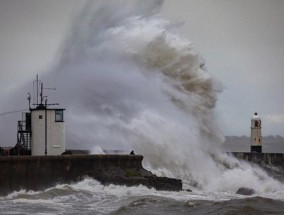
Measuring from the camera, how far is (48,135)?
21266 millimetres

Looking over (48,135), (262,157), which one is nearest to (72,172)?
(48,135)

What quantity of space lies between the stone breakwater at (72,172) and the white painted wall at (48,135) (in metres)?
1.30

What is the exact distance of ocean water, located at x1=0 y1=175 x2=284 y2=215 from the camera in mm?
16781

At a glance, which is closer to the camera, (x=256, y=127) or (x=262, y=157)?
(x=262, y=157)

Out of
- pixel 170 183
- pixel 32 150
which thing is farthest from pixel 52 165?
pixel 170 183

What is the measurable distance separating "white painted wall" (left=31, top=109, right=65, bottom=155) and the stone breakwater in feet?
4.27

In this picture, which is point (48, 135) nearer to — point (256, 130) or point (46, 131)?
point (46, 131)

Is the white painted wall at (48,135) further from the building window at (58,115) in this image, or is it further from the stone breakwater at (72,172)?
the stone breakwater at (72,172)

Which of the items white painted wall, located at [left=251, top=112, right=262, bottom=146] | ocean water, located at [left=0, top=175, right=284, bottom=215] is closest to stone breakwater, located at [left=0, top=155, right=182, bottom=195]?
ocean water, located at [left=0, top=175, right=284, bottom=215]

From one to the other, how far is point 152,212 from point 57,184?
154 inches

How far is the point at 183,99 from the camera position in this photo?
91.9 ft

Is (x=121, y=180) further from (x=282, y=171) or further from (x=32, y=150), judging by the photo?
(x=282, y=171)

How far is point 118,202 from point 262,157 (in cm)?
1604

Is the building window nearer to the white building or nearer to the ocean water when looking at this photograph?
the white building
